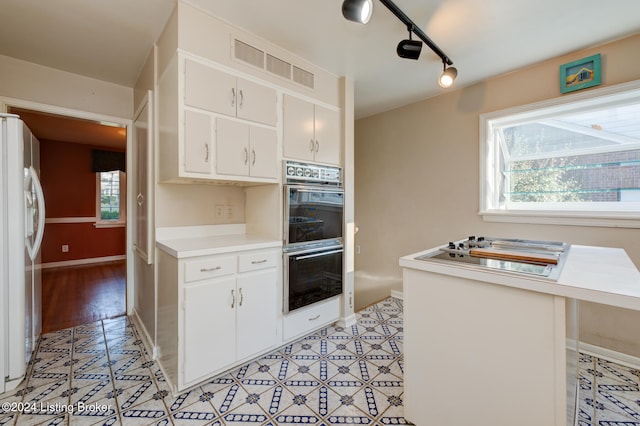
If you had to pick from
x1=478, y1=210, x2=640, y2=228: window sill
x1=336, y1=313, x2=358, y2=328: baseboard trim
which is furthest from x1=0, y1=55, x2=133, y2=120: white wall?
x1=478, y1=210, x2=640, y2=228: window sill

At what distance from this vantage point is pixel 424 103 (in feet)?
11.2

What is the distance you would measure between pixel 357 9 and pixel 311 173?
134 centimetres

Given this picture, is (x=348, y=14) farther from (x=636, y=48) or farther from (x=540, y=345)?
(x=636, y=48)

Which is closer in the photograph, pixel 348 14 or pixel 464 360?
pixel 464 360

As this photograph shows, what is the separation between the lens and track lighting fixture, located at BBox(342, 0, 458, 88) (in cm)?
146

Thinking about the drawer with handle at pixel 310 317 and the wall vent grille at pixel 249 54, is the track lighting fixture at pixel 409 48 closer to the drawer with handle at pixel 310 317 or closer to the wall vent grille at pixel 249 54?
the wall vent grille at pixel 249 54

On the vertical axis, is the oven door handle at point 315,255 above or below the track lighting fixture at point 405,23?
below

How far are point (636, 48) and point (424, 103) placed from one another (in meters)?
1.73

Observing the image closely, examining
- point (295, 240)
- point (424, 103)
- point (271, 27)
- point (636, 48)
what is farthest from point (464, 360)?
point (424, 103)

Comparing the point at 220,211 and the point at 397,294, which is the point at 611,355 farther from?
the point at 220,211

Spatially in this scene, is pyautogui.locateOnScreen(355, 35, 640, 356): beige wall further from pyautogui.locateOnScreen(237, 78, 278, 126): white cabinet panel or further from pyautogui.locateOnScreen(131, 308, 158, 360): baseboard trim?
pyautogui.locateOnScreen(131, 308, 158, 360): baseboard trim

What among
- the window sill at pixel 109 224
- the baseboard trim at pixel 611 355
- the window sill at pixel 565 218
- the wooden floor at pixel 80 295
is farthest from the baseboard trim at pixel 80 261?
the baseboard trim at pixel 611 355

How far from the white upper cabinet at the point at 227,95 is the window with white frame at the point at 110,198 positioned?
5586 mm

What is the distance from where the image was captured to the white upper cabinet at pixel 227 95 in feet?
6.20
